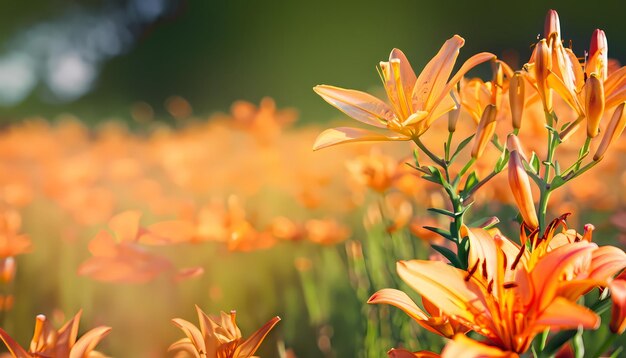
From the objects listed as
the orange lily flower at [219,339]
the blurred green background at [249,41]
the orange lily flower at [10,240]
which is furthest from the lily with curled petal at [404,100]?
the blurred green background at [249,41]

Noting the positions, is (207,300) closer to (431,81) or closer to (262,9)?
(431,81)

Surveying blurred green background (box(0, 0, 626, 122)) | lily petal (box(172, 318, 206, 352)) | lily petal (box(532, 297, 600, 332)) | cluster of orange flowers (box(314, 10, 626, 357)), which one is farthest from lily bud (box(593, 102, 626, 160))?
blurred green background (box(0, 0, 626, 122))

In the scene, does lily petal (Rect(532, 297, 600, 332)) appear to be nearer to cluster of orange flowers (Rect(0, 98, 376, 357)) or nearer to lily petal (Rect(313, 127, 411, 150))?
lily petal (Rect(313, 127, 411, 150))

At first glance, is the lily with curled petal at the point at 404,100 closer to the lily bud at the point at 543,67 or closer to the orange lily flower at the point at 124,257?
the lily bud at the point at 543,67

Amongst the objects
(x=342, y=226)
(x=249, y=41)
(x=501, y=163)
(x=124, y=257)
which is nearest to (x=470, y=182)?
(x=501, y=163)

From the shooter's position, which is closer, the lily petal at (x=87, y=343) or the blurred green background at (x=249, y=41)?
the lily petal at (x=87, y=343)

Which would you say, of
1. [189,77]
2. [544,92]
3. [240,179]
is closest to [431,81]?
[544,92]

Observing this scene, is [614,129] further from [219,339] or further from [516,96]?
[219,339]
